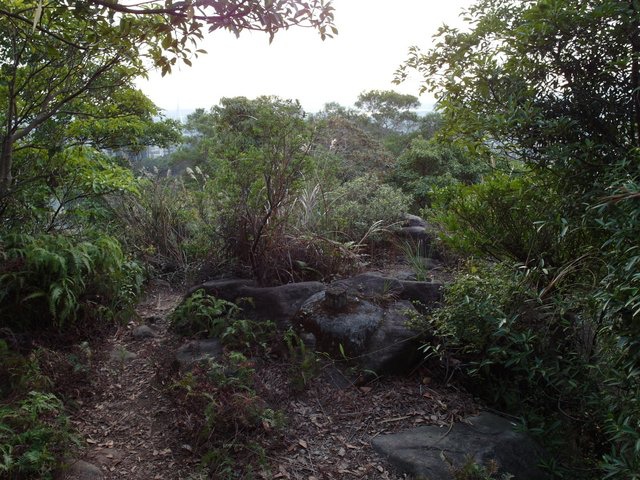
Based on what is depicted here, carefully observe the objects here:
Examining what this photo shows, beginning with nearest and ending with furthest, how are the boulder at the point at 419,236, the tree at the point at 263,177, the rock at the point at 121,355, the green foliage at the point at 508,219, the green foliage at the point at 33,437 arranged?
the green foliage at the point at 33,437 → the green foliage at the point at 508,219 → the rock at the point at 121,355 → the tree at the point at 263,177 → the boulder at the point at 419,236

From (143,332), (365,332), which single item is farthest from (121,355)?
(365,332)

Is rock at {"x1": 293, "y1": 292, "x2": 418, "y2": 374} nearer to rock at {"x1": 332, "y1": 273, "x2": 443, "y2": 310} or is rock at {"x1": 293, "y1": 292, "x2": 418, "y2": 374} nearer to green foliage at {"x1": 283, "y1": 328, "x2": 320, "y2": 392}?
green foliage at {"x1": 283, "y1": 328, "x2": 320, "y2": 392}

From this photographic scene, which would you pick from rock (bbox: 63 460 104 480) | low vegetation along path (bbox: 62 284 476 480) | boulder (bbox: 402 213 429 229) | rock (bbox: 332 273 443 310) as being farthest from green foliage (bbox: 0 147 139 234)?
boulder (bbox: 402 213 429 229)

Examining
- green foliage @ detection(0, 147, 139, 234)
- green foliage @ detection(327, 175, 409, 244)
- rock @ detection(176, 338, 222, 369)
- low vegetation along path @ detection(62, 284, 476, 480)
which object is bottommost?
low vegetation along path @ detection(62, 284, 476, 480)

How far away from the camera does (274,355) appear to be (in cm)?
397

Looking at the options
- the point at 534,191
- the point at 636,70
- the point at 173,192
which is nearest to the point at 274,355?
the point at 534,191

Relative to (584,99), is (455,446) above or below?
below

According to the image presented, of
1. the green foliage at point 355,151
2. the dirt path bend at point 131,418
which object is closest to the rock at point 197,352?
the dirt path bend at point 131,418

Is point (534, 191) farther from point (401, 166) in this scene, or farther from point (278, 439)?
point (401, 166)

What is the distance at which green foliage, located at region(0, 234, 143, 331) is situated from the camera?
3.93 meters

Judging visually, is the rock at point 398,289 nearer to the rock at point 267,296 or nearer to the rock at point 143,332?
the rock at point 267,296

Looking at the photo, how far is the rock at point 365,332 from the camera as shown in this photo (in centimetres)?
374

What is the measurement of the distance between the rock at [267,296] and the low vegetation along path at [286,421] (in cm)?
55

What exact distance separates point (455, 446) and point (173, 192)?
594 centimetres
